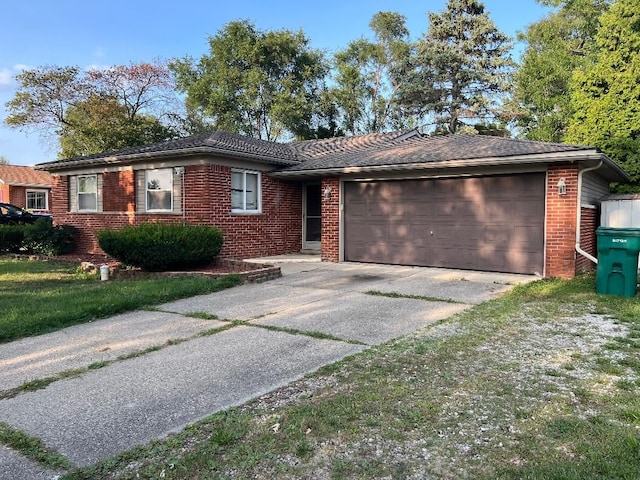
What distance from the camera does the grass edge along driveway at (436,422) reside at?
272 cm

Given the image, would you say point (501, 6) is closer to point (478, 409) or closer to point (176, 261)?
point (176, 261)

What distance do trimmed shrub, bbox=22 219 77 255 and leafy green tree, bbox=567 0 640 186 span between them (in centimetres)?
A: 1771

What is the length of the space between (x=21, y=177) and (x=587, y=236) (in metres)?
36.3

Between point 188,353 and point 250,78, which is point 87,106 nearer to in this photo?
point 250,78

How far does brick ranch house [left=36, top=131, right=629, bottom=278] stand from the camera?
9.94 m

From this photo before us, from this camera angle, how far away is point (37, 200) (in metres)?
35.0

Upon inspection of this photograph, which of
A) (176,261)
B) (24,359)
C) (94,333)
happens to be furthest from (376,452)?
(176,261)

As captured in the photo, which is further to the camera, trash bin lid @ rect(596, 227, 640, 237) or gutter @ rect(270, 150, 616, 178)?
gutter @ rect(270, 150, 616, 178)

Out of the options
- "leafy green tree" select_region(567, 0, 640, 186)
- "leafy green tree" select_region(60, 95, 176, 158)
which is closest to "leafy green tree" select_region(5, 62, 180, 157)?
"leafy green tree" select_region(60, 95, 176, 158)

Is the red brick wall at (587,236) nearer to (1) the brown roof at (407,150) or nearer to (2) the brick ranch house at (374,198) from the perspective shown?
(2) the brick ranch house at (374,198)

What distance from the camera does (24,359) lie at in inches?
200

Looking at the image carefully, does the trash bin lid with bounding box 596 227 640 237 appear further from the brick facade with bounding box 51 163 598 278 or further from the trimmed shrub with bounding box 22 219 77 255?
the trimmed shrub with bounding box 22 219 77 255

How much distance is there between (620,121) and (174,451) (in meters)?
17.6

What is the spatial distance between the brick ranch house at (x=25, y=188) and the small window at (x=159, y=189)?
2337 cm
